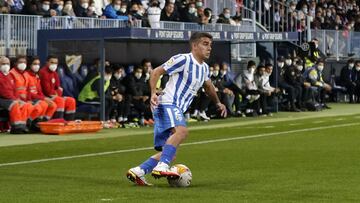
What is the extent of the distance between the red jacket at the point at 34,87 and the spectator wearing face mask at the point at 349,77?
2000 centimetres

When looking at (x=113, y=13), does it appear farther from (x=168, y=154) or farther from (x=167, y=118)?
(x=168, y=154)

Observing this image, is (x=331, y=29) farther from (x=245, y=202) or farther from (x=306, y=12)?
(x=245, y=202)

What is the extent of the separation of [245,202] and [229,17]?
27021 mm

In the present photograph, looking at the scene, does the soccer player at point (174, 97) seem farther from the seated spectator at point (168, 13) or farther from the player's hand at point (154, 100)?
the seated spectator at point (168, 13)

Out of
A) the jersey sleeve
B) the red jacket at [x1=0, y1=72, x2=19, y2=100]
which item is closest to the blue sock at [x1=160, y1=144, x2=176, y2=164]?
the jersey sleeve

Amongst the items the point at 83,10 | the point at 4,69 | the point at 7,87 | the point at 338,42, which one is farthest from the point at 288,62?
the point at 7,87

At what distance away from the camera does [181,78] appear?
43.3 ft

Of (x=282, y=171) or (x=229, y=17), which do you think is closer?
(x=282, y=171)

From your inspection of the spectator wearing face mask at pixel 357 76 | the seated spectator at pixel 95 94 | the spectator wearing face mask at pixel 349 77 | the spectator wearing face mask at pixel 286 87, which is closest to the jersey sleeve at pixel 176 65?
the seated spectator at pixel 95 94

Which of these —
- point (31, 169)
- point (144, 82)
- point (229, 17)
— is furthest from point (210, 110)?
point (31, 169)

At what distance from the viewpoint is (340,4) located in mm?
53344

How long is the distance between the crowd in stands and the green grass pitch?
121 centimetres

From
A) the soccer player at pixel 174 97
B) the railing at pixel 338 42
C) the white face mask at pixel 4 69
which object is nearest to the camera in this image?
the soccer player at pixel 174 97

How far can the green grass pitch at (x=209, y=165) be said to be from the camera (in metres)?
12.1
